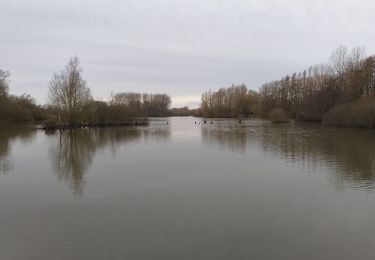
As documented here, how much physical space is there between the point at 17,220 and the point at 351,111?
4097 centimetres

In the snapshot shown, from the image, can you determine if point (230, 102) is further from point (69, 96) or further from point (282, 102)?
point (69, 96)

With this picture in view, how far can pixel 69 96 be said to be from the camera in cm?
4297

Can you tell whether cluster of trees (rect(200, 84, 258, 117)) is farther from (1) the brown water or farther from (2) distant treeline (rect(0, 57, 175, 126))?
(1) the brown water

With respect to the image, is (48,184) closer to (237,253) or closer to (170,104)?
(237,253)

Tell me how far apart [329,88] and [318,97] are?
2.42m

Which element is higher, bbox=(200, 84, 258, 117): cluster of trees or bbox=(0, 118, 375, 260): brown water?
bbox=(200, 84, 258, 117): cluster of trees

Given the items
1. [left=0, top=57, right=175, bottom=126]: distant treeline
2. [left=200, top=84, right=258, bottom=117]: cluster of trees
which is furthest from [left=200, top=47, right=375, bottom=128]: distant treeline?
[left=0, top=57, right=175, bottom=126]: distant treeline

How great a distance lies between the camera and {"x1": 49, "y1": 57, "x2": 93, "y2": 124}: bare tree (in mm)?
42969

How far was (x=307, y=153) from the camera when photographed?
1758cm

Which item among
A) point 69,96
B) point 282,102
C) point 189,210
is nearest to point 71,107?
point 69,96

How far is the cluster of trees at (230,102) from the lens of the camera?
101 m

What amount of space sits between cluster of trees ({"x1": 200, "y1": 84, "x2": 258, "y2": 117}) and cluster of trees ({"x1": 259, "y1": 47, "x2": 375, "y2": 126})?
1546 cm

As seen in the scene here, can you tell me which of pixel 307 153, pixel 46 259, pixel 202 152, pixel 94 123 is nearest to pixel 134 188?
pixel 46 259

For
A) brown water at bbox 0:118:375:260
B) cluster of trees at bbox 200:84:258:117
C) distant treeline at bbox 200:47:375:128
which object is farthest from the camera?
cluster of trees at bbox 200:84:258:117
